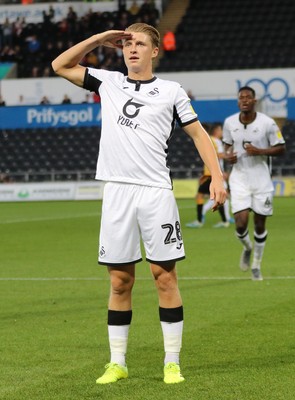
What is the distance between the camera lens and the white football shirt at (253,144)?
13156 mm

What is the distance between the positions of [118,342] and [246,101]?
21.3 ft

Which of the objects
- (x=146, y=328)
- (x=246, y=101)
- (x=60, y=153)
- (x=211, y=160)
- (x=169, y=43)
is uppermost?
(x=211, y=160)

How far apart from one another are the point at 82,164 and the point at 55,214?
11008 millimetres

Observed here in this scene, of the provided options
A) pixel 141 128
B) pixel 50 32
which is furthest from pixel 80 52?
pixel 50 32

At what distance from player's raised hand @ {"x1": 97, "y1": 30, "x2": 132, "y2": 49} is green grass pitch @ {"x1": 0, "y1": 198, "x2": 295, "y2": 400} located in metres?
2.18

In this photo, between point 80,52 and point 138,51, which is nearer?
point 138,51

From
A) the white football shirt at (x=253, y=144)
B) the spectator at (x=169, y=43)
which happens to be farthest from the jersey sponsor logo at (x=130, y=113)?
the spectator at (x=169, y=43)

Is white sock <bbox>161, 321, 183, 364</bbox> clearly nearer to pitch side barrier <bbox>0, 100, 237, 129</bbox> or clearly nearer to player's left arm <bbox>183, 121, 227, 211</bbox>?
player's left arm <bbox>183, 121, 227, 211</bbox>

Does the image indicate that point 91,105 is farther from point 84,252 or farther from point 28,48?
point 84,252

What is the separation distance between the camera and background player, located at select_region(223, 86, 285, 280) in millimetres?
13141

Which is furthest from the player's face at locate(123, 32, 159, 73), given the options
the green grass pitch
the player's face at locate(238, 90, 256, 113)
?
the player's face at locate(238, 90, 256, 113)

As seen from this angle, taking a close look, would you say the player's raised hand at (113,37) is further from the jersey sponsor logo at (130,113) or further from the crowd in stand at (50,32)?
the crowd in stand at (50,32)

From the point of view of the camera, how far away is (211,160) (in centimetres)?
685

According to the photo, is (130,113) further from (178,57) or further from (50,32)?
(50,32)
